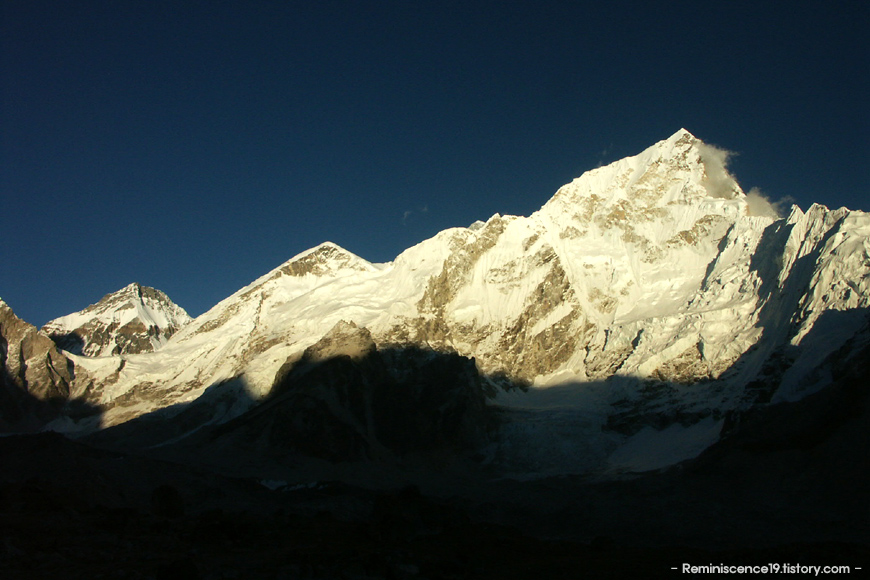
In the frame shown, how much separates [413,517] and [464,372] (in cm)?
8650

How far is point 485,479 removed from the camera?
131250 mm

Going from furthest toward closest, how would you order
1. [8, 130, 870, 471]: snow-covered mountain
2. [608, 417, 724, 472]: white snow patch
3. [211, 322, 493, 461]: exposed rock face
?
[211, 322, 493, 461]: exposed rock face < [8, 130, 870, 471]: snow-covered mountain < [608, 417, 724, 472]: white snow patch

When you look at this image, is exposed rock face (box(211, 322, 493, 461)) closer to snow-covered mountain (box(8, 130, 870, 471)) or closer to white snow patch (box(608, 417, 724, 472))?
snow-covered mountain (box(8, 130, 870, 471))

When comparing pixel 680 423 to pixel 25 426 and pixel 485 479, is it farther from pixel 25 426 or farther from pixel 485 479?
pixel 25 426

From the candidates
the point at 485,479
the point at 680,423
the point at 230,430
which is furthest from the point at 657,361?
the point at 230,430

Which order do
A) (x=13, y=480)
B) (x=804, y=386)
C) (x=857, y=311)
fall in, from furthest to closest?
1. (x=857, y=311)
2. (x=804, y=386)
3. (x=13, y=480)

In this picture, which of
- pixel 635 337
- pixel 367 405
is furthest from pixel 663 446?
pixel 367 405

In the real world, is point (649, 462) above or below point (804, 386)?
below

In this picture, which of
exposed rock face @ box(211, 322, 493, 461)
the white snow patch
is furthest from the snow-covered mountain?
exposed rock face @ box(211, 322, 493, 461)

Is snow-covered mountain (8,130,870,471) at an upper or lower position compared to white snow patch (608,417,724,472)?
upper

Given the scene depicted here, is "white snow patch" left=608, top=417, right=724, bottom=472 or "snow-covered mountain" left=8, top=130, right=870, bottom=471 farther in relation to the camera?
"snow-covered mountain" left=8, top=130, right=870, bottom=471

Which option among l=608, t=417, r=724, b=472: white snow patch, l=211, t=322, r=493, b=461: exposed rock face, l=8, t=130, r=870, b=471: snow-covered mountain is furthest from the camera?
l=211, t=322, r=493, b=461: exposed rock face

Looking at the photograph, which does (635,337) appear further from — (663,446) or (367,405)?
(367,405)

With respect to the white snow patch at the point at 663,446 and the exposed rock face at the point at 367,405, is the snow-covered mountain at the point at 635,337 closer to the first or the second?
the white snow patch at the point at 663,446
